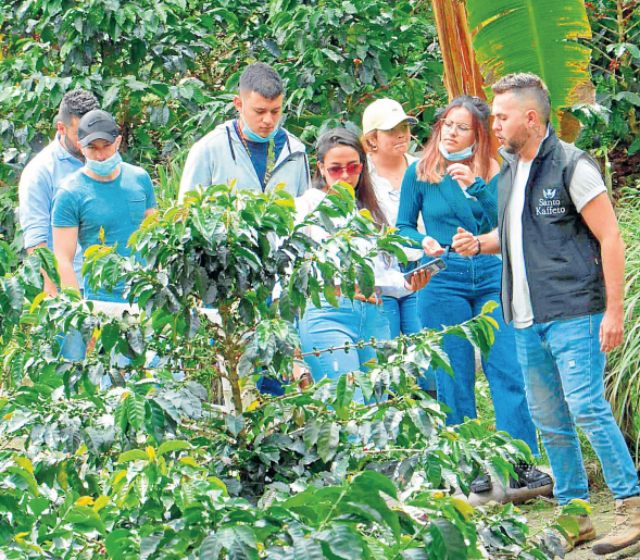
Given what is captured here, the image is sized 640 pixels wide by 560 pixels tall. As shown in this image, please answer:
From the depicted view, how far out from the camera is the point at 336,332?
5914mm

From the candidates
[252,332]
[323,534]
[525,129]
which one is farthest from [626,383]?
[323,534]

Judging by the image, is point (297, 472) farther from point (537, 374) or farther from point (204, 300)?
point (537, 374)

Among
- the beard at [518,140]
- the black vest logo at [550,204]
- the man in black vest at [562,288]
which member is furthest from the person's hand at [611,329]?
the beard at [518,140]

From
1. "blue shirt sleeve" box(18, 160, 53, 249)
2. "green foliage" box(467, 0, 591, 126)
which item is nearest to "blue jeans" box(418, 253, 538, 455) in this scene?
"green foliage" box(467, 0, 591, 126)

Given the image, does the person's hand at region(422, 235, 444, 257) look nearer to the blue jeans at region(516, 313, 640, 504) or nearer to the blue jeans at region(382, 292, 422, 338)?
the blue jeans at region(382, 292, 422, 338)

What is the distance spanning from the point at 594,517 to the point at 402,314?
4.42 feet

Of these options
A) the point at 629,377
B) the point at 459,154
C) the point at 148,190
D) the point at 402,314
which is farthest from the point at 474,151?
the point at 148,190

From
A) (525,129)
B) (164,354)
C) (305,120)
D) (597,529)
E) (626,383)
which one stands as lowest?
(597,529)

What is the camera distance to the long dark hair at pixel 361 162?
19.9 ft

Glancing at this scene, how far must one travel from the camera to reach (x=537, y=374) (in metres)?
5.53

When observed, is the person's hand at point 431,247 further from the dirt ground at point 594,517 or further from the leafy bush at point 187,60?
the leafy bush at point 187,60

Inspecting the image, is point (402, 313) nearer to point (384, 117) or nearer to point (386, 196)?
point (386, 196)

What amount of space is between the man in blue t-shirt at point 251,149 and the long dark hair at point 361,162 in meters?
0.23

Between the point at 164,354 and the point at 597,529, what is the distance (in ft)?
9.19
